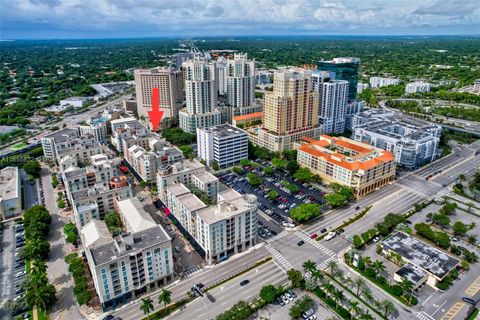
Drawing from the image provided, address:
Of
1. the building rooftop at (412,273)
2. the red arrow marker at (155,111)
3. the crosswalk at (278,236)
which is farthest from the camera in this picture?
the red arrow marker at (155,111)

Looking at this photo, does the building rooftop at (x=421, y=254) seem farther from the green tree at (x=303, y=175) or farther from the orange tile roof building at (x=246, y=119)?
the orange tile roof building at (x=246, y=119)

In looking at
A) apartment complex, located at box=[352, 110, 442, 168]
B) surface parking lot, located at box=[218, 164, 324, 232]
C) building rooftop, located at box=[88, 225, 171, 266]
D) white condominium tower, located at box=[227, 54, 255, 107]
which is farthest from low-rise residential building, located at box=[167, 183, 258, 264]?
white condominium tower, located at box=[227, 54, 255, 107]

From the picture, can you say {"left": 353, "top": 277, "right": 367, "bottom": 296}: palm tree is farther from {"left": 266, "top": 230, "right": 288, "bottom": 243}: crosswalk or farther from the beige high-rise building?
the beige high-rise building

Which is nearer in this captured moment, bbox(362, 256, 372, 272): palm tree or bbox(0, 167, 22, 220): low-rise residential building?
bbox(362, 256, 372, 272): palm tree

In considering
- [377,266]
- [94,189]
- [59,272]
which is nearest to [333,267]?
[377,266]

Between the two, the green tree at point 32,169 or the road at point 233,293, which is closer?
the road at point 233,293

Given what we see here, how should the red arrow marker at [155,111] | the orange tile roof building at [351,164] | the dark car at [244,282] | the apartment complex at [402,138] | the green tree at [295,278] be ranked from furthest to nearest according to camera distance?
1. the red arrow marker at [155,111]
2. the apartment complex at [402,138]
3. the orange tile roof building at [351,164]
4. the dark car at [244,282]
5. the green tree at [295,278]

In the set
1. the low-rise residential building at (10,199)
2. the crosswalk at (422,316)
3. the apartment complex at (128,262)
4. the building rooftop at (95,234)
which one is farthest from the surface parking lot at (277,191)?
the low-rise residential building at (10,199)
